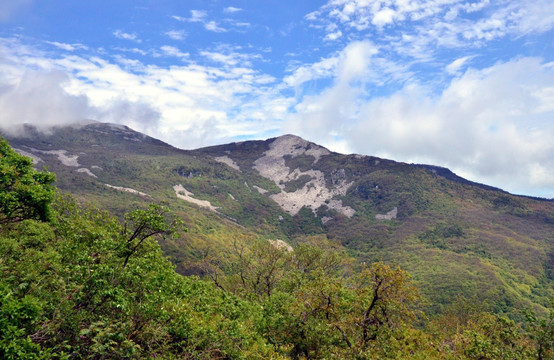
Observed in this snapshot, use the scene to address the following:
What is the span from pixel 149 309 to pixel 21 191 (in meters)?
19.4

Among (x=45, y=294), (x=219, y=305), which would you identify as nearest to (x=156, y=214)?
(x=45, y=294)

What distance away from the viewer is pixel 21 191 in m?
Result: 27.7

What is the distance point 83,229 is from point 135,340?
14.9 meters

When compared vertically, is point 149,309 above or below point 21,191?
below

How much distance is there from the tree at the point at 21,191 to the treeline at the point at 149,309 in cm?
12

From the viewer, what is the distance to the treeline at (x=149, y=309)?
48.7 feet

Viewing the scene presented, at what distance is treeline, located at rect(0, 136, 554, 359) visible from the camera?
48.7 feet

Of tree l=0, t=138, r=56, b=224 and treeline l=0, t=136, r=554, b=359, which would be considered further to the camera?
tree l=0, t=138, r=56, b=224

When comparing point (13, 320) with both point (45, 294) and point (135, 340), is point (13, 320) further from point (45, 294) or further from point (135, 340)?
point (135, 340)

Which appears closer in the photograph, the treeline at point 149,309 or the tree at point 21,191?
the treeline at point 149,309

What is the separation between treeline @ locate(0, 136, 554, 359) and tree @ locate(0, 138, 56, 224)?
0.39 feet

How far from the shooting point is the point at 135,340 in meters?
17.3

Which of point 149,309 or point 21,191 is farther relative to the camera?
point 21,191

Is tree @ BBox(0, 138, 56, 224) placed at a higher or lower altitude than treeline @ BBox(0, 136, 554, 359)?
higher
